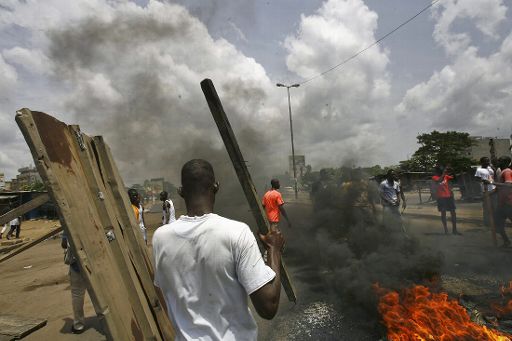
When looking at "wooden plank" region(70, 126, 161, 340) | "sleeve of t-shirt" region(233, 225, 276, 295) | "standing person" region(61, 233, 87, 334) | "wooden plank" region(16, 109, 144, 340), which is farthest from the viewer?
"standing person" region(61, 233, 87, 334)

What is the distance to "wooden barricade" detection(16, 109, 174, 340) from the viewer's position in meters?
1.74

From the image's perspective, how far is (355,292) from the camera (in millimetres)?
4379

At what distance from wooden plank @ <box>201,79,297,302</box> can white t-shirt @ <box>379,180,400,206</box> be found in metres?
6.27

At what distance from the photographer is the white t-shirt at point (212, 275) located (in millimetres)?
1358

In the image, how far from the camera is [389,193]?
7785mm

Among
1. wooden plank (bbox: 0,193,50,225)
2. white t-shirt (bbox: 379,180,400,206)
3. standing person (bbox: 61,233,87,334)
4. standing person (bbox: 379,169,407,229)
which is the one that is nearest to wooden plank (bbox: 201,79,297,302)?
wooden plank (bbox: 0,193,50,225)

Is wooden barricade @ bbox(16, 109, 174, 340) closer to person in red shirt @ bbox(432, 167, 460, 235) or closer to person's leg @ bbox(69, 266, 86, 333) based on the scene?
person's leg @ bbox(69, 266, 86, 333)

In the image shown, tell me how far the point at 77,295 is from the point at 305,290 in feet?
10.7

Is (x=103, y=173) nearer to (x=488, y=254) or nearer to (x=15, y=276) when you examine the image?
(x=488, y=254)

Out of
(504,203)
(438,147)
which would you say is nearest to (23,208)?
(504,203)

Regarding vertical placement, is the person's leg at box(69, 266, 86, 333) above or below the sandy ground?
above

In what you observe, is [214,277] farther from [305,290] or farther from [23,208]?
[305,290]

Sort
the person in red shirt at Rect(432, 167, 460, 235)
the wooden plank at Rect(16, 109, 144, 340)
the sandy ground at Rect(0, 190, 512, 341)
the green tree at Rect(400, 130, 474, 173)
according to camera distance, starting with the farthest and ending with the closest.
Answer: the green tree at Rect(400, 130, 474, 173), the person in red shirt at Rect(432, 167, 460, 235), the sandy ground at Rect(0, 190, 512, 341), the wooden plank at Rect(16, 109, 144, 340)

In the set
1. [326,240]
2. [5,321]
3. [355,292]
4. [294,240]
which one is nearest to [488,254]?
[326,240]
